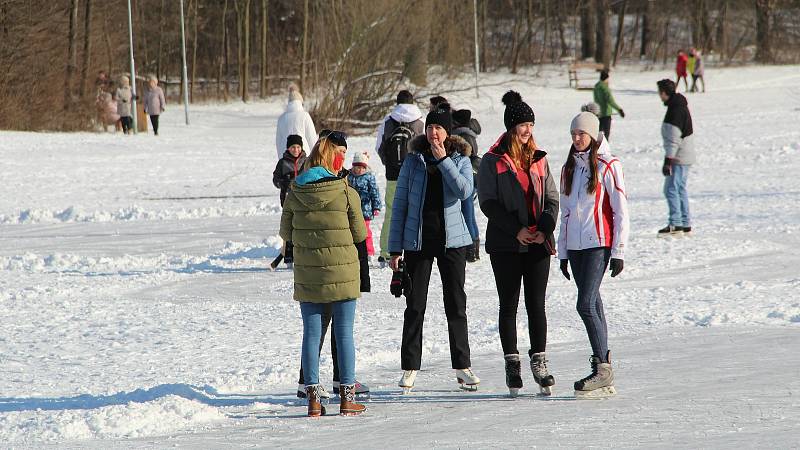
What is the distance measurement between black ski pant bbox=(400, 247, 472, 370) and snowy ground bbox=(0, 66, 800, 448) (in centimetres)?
26

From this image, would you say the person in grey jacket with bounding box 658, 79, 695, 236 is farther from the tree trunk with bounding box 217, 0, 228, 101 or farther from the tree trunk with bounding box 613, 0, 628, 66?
the tree trunk with bounding box 613, 0, 628, 66

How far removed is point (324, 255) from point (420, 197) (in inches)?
28.7

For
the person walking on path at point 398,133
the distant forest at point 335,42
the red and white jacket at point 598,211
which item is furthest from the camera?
the distant forest at point 335,42

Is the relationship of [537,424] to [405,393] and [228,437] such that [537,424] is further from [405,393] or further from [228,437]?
[228,437]

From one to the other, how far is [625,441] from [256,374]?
9.47ft

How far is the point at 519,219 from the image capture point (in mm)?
6922

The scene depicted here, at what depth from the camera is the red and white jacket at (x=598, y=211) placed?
685cm

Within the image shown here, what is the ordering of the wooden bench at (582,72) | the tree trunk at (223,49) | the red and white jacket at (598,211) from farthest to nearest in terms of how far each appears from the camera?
the tree trunk at (223,49)
the wooden bench at (582,72)
the red and white jacket at (598,211)

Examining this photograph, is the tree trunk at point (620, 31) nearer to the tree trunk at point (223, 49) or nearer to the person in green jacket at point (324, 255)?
the tree trunk at point (223, 49)

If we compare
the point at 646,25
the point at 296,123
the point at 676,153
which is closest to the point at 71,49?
the point at 296,123

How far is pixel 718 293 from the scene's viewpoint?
34.4ft

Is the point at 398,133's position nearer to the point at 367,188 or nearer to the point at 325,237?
the point at 367,188

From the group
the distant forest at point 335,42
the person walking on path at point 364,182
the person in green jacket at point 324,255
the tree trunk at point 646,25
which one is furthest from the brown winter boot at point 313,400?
the tree trunk at point 646,25

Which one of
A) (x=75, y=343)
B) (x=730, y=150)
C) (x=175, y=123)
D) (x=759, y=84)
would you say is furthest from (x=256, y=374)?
(x=759, y=84)
